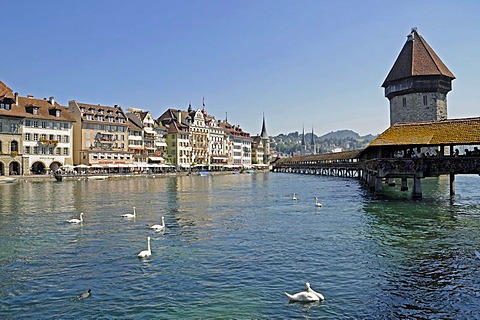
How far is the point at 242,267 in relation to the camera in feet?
43.8

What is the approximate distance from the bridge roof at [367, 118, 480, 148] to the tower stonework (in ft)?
128

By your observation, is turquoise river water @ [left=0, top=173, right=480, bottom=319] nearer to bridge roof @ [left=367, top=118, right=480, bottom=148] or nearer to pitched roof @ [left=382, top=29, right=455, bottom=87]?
bridge roof @ [left=367, top=118, right=480, bottom=148]

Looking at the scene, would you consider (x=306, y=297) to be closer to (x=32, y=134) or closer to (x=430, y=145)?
(x=430, y=145)

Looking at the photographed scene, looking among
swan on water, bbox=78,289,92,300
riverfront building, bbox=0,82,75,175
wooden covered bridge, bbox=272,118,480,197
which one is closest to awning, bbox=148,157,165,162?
riverfront building, bbox=0,82,75,175

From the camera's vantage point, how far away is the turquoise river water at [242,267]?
998 cm

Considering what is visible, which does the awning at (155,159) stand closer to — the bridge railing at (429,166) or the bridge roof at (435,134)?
the bridge roof at (435,134)

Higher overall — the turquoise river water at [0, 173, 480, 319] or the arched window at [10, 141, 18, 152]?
the arched window at [10, 141, 18, 152]

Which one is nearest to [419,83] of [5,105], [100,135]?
[100,135]

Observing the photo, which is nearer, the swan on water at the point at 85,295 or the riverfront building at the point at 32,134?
the swan on water at the point at 85,295

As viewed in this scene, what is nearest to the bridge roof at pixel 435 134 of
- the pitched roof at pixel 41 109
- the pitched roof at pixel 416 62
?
the pitched roof at pixel 416 62

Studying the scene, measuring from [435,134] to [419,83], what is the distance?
41607mm

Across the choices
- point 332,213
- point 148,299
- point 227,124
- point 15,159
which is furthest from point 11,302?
point 227,124

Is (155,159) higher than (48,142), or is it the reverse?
(48,142)

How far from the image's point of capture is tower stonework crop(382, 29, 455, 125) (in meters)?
69.2
